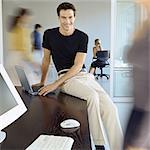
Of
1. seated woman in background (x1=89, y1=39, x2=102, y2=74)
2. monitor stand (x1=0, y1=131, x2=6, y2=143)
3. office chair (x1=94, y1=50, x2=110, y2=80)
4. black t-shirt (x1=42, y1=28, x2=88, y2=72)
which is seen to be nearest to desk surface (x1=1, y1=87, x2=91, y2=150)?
monitor stand (x1=0, y1=131, x2=6, y2=143)

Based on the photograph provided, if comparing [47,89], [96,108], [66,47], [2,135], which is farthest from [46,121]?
[66,47]

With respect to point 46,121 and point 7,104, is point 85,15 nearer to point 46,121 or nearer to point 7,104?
Answer: point 46,121

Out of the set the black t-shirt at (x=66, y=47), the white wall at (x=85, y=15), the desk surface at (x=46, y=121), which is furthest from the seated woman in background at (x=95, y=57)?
the desk surface at (x=46, y=121)

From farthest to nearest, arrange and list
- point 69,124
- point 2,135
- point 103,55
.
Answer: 1. point 103,55
2. point 69,124
3. point 2,135

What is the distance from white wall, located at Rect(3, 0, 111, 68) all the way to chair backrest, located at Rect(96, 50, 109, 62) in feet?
0.21

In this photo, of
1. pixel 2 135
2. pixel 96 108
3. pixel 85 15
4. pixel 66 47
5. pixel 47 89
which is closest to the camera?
pixel 2 135

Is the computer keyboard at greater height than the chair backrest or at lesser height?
lesser

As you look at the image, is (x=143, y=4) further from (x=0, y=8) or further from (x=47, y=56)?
(x=0, y=8)

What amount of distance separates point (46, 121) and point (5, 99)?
0.35 meters

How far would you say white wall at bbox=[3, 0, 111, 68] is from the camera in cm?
398

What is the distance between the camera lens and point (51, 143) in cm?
132

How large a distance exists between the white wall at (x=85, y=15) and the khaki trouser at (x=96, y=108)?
5.03 feet

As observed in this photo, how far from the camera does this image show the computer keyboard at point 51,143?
127cm

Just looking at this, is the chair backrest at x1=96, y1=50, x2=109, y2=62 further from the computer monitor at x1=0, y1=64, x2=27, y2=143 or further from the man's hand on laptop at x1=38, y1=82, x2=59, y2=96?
the computer monitor at x1=0, y1=64, x2=27, y2=143
